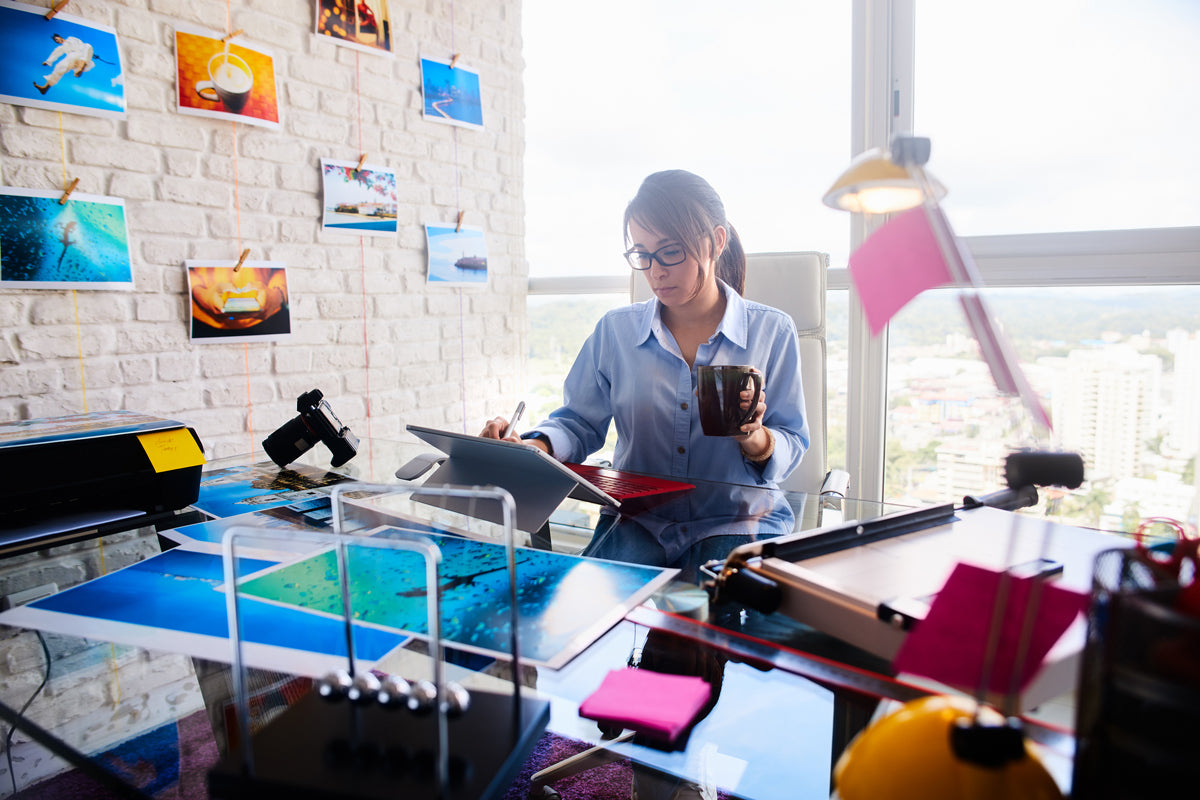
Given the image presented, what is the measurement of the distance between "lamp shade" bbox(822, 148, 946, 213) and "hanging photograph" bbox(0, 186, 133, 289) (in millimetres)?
1999

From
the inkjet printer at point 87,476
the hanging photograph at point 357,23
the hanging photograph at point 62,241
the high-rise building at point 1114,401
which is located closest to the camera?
the inkjet printer at point 87,476

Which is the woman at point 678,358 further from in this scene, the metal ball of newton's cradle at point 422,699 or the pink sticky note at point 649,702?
the metal ball of newton's cradle at point 422,699

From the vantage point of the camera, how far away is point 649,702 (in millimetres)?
649

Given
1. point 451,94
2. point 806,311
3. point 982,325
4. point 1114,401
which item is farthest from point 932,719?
point 451,94

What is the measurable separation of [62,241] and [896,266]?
80.9 inches

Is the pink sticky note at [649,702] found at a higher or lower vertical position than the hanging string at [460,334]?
lower

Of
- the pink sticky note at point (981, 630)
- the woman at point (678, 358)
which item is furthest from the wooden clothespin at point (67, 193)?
the pink sticky note at point (981, 630)

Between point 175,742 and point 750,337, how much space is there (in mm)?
1386

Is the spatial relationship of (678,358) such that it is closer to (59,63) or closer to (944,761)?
(944,761)

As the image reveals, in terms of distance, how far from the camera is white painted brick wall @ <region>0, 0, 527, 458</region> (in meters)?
1.82

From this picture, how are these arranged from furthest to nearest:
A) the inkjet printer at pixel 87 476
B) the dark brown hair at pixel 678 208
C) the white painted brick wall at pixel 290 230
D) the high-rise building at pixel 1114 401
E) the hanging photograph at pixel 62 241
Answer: the high-rise building at pixel 1114 401 → the white painted brick wall at pixel 290 230 → the hanging photograph at pixel 62 241 → the dark brown hair at pixel 678 208 → the inkjet printer at pixel 87 476

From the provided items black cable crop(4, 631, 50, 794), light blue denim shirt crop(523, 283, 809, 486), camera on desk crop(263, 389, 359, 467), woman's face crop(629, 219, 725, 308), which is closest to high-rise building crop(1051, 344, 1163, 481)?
light blue denim shirt crop(523, 283, 809, 486)

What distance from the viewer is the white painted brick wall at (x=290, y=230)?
182 centimetres

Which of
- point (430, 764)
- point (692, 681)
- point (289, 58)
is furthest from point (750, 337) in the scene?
point (289, 58)
